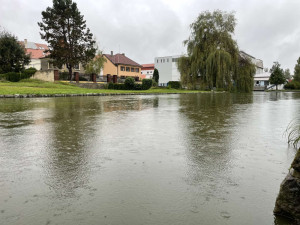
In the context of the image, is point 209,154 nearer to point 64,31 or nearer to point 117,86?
point 117,86

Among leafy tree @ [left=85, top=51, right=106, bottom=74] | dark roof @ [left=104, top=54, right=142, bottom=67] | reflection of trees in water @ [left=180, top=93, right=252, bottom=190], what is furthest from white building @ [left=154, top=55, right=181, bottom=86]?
reflection of trees in water @ [left=180, top=93, right=252, bottom=190]

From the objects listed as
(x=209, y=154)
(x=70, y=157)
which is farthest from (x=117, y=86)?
(x=209, y=154)

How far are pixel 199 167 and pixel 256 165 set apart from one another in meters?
0.72

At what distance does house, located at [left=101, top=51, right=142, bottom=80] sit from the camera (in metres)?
64.3

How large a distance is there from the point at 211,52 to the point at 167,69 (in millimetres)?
52446

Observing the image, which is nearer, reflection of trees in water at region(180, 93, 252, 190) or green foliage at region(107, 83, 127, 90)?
reflection of trees in water at region(180, 93, 252, 190)

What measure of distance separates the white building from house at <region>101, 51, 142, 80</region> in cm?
1486

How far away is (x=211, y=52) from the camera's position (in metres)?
32.6

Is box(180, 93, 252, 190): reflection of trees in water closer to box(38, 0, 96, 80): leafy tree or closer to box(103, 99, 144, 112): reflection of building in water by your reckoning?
box(103, 99, 144, 112): reflection of building in water

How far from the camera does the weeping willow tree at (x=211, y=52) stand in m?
33.3

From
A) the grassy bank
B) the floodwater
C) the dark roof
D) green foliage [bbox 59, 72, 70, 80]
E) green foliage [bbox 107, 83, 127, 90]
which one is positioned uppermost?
the dark roof

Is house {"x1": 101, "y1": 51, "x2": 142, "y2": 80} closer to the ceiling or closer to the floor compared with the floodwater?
closer to the ceiling

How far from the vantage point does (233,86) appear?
34562mm

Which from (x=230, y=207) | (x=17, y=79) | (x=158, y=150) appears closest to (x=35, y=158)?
(x=158, y=150)
